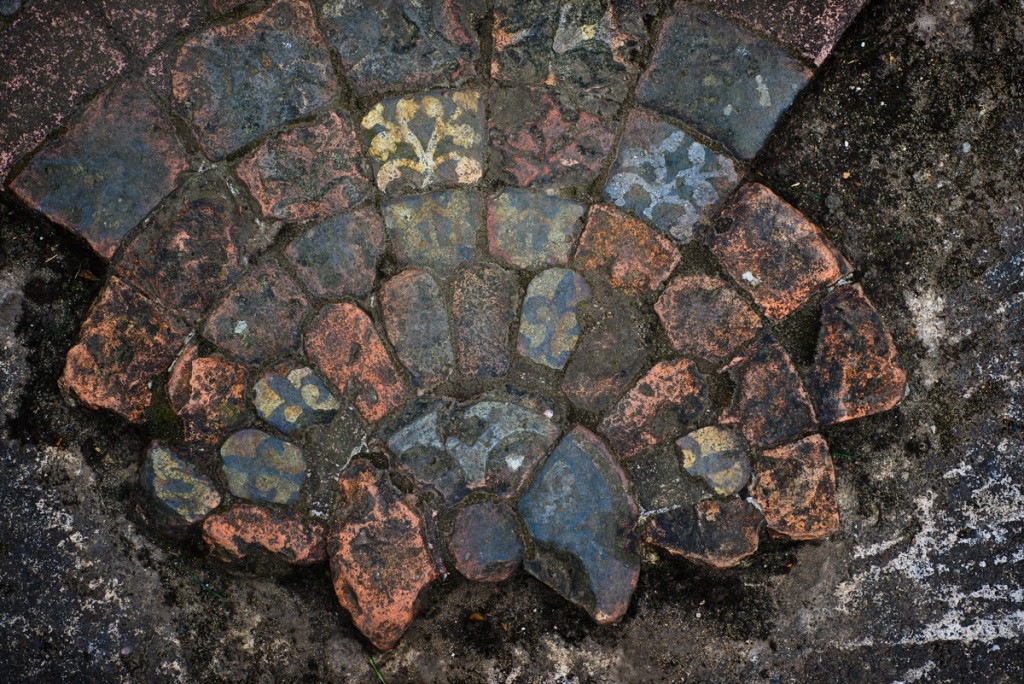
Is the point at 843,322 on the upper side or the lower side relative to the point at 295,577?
upper

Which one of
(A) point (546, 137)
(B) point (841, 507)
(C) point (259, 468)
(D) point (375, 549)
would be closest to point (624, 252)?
(A) point (546, 137)

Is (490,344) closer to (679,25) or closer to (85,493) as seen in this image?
(679,25)

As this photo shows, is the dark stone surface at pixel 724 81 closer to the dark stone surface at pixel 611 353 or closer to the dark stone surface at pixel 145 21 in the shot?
the dark stone surface at pixel 611 353

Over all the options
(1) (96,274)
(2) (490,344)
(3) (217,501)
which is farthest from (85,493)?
(2) (490,344)

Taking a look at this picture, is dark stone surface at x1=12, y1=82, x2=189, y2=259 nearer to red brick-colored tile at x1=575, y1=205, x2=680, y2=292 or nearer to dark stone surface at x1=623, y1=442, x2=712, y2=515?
red brick-colored tile at x1=575, y1=205, x2=680, y2=292

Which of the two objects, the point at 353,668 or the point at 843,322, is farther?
the point at 353,668

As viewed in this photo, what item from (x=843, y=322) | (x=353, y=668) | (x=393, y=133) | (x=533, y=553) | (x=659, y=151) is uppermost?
(x=393, y=133)
